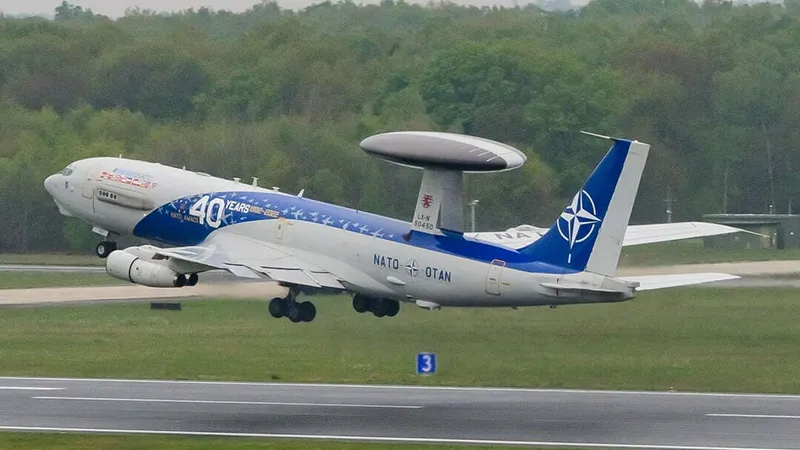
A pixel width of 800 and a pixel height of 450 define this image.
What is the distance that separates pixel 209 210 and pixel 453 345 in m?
11.0

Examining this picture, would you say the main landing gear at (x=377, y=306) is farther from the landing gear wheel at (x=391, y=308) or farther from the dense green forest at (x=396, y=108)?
the dense green forest at (x=396, y=108)

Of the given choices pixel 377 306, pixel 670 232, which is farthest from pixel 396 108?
pixel 377 306

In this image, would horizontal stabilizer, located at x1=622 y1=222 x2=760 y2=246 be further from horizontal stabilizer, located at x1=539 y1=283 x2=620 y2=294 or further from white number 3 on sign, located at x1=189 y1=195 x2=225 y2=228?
white number 3 on sign, located at x1=189 y1=195 x2=225 y2=228

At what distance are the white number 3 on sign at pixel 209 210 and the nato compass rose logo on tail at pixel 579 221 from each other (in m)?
12.7

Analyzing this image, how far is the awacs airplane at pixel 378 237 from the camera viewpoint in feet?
143

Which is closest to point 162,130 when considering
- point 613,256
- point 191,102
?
point 191,102

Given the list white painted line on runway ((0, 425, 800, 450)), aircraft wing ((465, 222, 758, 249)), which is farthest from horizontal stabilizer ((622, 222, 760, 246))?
white painted line on runway ((0, 425, 800, 450))

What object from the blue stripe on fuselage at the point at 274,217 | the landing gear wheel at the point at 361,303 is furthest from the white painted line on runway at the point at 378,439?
the landing gear wheel at the point at 361,303

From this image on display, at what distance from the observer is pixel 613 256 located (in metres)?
43.5

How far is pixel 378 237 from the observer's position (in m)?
49.2

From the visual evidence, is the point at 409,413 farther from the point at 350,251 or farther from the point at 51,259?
the point at 51,259

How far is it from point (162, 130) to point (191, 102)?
46.9ft

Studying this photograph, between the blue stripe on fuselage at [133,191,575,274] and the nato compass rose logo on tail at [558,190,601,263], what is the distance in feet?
5.45

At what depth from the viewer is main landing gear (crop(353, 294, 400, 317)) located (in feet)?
166
